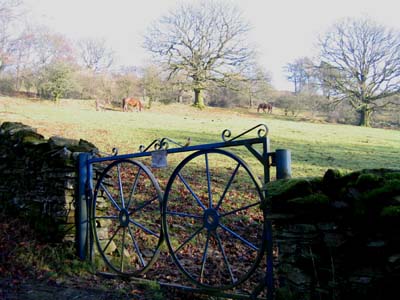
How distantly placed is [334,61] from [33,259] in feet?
93.0

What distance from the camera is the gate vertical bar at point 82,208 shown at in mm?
4117

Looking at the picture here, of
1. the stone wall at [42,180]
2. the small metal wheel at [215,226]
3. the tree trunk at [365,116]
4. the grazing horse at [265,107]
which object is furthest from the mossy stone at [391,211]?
the grazing horse at [265,107]

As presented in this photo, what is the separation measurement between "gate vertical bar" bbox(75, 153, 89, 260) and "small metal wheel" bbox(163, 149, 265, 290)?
2.82 ft

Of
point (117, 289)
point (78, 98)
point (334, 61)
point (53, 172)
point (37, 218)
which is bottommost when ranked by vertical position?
point (117, 289)

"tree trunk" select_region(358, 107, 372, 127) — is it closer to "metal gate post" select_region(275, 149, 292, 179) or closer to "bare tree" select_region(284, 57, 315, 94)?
"bare tree" select_region(284, 57, 315, 94)

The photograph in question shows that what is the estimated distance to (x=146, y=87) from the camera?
30266mm

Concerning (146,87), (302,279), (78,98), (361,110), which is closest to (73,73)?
(78,98)

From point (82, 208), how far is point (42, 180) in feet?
2.34

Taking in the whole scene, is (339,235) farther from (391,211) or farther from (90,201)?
(90,201)

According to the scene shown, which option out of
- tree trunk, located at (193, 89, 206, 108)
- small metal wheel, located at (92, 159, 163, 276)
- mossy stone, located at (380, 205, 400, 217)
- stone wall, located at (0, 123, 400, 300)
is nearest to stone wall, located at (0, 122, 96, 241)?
small metal wheel, located at (92, 159, 163, 276)

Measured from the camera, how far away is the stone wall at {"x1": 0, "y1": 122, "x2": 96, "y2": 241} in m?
4.20

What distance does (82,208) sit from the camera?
412cm

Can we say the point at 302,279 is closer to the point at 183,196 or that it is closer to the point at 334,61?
the point at 183,196

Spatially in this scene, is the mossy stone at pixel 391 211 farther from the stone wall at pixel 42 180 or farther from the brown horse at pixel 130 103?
the brown horse at pixel 130 103
